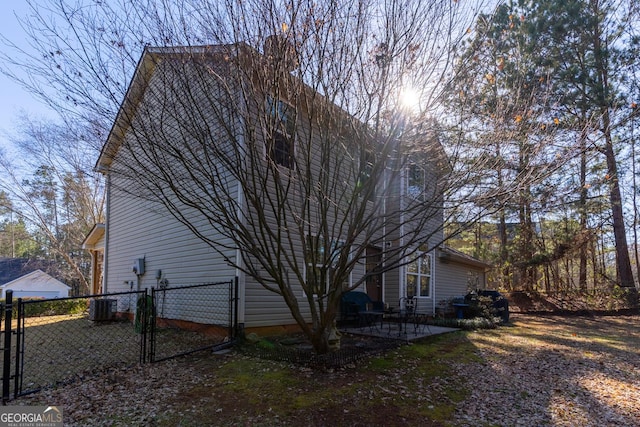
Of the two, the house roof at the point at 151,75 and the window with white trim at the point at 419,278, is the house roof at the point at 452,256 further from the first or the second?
the house roof at the point at 151,75

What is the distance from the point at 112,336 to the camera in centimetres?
855

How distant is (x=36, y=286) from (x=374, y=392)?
31.3 meters

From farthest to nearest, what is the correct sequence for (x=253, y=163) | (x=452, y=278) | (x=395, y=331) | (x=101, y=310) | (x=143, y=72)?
(x=452, y=278) < (x=101, y=310) < (x=395, y=331) < (x=143, y=72) < (x=253, y=163)

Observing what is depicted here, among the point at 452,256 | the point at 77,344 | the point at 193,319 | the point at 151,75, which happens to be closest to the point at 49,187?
the point at 77,344

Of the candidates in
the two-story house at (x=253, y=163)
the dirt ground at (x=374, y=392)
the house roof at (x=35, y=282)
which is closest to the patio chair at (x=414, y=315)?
the dirt ground at (x=374, y=392)

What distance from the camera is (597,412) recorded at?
13.6 feet

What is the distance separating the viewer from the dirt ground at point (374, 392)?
3.96 meters

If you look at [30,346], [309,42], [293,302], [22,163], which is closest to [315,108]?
[309,42]

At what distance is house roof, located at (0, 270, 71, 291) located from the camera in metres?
26.0

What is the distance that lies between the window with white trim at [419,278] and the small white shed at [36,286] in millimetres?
25278

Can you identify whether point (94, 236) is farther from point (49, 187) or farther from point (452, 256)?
point (452, 256)

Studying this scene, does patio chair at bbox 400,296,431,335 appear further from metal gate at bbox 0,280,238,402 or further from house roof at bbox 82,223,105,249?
house roof at bbox 82,223,105,249

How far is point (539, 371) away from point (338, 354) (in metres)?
3.07

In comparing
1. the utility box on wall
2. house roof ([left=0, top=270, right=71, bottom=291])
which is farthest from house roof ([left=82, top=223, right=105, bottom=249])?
house roof ([left=0, top=270, right=71, bottom=291])
